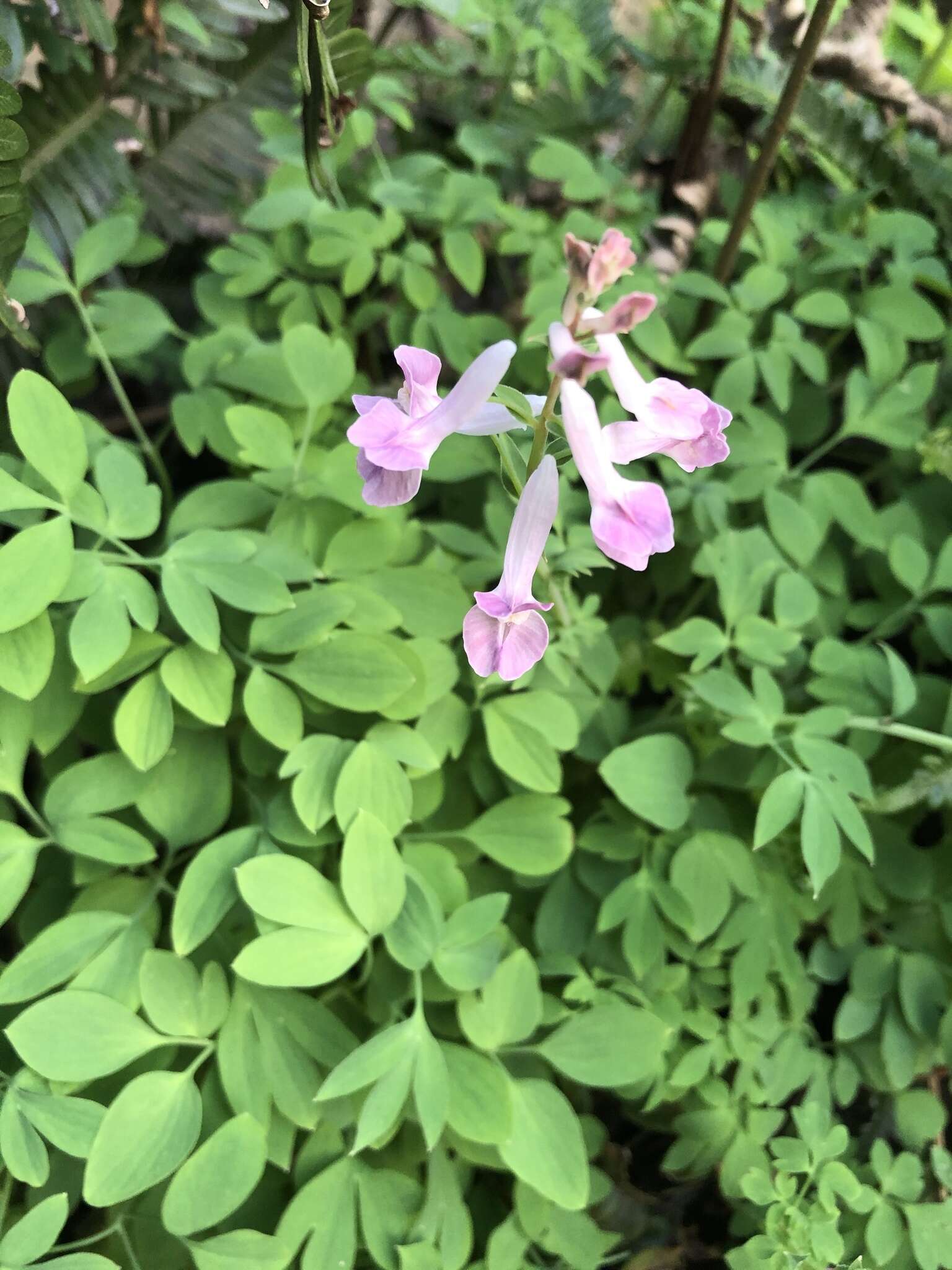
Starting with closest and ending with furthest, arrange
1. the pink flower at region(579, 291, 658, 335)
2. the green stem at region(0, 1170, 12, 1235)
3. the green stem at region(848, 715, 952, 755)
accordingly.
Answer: the pink flower at region(579, 291, 658, 335) → the green stem at region(0, 1170, 12, 1235) → the green stem at region(848, 715, 952, 755)

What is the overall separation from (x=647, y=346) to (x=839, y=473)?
0.31m

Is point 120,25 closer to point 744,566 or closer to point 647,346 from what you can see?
point 647,346

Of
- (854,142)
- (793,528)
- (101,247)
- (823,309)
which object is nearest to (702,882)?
(793,528)

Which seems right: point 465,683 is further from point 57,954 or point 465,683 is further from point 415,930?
point 57,954

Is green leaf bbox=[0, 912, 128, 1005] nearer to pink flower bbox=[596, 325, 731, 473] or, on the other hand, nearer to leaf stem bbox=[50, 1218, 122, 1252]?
leaf stem bbox=[50, 1218, 122, 1252]

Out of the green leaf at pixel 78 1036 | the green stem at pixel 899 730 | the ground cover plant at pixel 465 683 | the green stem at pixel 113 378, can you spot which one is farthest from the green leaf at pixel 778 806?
the green stem at pixel 113 378

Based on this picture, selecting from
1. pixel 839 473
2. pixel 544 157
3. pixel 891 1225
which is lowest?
pixel 891 1225

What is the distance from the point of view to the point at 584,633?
93 centimetres

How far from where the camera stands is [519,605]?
2.02ft

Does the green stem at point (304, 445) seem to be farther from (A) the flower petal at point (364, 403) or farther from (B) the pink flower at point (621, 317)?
(B) the pink flower at point (621, 317)

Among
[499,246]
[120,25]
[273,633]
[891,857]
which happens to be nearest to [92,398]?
[120,25]

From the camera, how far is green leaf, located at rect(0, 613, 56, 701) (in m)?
0.75

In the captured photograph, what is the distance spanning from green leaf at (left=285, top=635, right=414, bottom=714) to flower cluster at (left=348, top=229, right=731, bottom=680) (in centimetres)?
24

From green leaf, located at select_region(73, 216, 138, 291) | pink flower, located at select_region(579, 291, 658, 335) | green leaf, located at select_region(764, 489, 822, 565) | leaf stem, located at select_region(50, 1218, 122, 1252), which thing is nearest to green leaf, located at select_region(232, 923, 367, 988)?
leaf stem, located at select_region(50, 1218, 122, 1252)
